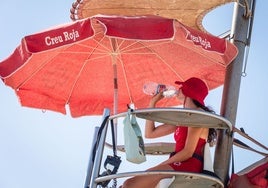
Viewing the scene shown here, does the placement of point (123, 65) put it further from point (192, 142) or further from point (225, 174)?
point (192, 142)

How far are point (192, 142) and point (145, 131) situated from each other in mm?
1025

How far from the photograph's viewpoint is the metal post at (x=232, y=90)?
682 cm

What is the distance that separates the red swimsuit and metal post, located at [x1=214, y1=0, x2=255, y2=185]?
2.60 ft

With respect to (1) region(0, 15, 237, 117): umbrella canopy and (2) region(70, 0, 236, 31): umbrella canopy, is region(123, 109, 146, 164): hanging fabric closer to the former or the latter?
(1) region(0, 15, 237, 117): umbrella canopy

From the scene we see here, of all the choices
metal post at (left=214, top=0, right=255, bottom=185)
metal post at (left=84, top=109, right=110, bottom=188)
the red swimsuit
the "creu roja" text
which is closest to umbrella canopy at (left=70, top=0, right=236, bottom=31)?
metal post at (left=214, top=0, right=255, bottom=185)

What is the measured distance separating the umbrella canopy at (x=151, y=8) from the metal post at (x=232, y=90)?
519mm

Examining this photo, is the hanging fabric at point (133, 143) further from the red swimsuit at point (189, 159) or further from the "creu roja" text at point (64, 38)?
the "creu roja" text at point (64, 38)

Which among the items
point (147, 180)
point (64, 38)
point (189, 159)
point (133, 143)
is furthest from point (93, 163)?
point (64, 38)

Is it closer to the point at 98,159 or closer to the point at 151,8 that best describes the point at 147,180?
the point at 98,159

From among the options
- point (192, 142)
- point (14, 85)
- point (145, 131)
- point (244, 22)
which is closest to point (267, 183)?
point (192, 142)

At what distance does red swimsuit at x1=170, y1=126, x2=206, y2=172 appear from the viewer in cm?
570

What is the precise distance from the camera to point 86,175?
17.5ft

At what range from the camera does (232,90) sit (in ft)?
24.0

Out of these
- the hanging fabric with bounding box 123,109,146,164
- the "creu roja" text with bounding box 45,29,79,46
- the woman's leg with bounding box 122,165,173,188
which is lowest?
the woman's leg with bounding box 122,165,173,188
